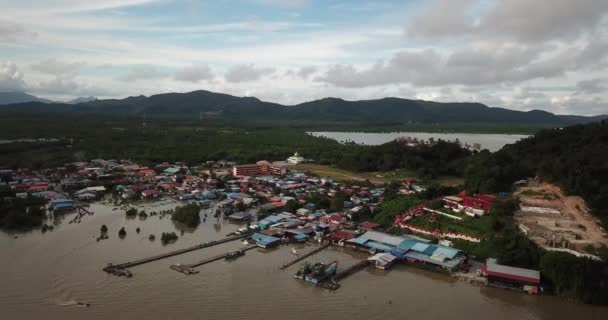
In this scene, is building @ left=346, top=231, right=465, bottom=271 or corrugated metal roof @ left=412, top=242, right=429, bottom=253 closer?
building @ left=346, top=231, right=465, bottom=271

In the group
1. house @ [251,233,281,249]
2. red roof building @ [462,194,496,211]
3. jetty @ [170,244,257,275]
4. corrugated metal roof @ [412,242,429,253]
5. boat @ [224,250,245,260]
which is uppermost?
red roof building @ [462,194,496,211]

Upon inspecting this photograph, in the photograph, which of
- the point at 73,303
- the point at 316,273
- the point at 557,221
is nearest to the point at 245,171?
the point at 316,273

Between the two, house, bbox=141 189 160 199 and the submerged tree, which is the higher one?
house, bbox=141 189 160 199

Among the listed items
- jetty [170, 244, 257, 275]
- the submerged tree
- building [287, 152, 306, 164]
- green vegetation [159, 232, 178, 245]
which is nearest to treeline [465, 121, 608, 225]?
jetty [170, 244, 257, 275]

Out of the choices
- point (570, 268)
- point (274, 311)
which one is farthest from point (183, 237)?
point (570, 268)

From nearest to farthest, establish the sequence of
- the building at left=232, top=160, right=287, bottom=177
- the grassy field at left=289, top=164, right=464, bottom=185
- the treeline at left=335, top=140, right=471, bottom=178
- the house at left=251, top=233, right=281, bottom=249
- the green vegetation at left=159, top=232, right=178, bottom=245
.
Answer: the house at left=251, top=233, right=281, bottom=249
the green vegetation at left=159, top=232, right=178, bottom=245
the grassy field at left=289, top=164, right=464, bottom=185
the building at left=232, top=160, right=287, bottom=177
the treeline at left=335, top=140, right=471, bottom=178

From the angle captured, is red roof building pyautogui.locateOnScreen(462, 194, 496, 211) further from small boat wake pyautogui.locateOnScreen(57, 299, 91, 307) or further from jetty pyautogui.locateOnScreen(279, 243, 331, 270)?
small boat wake pyautogui.locateOnScreen(57, 299, 91, 307)
